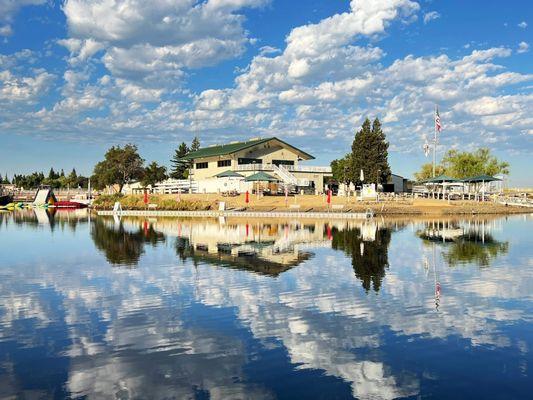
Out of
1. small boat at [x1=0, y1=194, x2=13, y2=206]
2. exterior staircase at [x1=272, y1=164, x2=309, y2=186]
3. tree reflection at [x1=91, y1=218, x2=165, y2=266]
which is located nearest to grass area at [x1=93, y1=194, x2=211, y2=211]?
exterior staircase at [x1=272, y1=164, x2=309, y2=186]

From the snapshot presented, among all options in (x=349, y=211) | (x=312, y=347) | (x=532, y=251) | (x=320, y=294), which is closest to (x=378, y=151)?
(x=349, y=211)

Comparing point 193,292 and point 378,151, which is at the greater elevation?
point 378,151

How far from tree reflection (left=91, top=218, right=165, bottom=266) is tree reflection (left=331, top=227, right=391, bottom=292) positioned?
1084 centimetres

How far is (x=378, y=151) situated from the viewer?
7906 cm

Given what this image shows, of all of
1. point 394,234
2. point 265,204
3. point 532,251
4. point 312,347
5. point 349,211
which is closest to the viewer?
point 312,347

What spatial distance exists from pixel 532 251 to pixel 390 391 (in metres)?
23.3

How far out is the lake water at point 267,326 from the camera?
9375 mm

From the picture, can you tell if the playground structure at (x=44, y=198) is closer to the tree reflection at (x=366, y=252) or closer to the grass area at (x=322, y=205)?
the grass area at (x=322, y=205)

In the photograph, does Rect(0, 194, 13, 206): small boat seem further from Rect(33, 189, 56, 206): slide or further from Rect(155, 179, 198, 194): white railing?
Rect(155, 179, 198, 194): white railing

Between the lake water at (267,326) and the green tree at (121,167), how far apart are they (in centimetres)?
7749

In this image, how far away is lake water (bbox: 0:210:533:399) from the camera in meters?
9.38

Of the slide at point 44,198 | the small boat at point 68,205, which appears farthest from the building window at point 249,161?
the slide at point 44,198

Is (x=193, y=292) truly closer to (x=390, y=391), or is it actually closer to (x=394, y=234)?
(x=390, y=391)

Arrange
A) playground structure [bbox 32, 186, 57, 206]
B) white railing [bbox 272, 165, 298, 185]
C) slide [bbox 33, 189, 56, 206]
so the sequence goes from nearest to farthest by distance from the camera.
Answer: white railing [bbox 272, 165, 298, 185], playground structure [bbox 32, 186, 57, 206], slide [bbox 33, 189, 56, 206]
